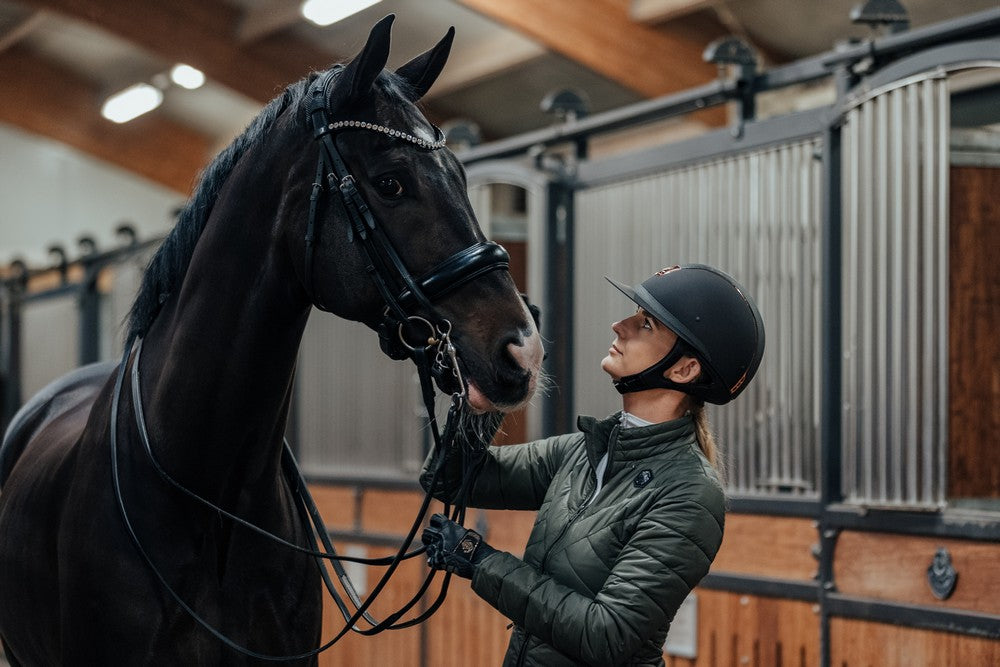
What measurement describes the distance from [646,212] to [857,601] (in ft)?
4.40

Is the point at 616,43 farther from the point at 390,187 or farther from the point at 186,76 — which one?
the point at 390,187

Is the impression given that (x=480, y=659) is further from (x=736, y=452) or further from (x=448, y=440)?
(x=448, y=440)

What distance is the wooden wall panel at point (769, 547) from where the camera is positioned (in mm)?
2951

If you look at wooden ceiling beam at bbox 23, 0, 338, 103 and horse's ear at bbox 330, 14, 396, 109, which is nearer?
horse's ear at bbox 330, 14, 396, 109

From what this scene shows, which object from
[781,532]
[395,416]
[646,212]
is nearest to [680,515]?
[781,532]

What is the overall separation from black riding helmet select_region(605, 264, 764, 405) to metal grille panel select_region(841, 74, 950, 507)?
1030mm

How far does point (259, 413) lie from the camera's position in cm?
181

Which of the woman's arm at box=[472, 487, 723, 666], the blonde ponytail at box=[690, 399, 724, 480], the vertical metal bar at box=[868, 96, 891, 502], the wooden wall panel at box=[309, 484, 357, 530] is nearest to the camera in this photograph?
the woman's arm at box=[472, 487, 723, 666]

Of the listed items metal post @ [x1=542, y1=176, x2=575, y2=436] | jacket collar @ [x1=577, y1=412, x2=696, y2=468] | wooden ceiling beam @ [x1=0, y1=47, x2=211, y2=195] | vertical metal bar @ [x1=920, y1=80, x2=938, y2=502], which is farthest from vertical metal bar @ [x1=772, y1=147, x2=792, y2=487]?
wooden ceiling beam @ [x1=0, y1=47, x2=211, y2=195]

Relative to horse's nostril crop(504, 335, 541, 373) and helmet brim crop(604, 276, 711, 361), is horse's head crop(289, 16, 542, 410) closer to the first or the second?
horse's nostril crop(504, 335, 541, 373)

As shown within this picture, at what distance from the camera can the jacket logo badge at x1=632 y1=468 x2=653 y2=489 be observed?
5.39 feet

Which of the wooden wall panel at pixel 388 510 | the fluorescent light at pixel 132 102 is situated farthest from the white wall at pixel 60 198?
the wooden wall panel at pixel 388 510

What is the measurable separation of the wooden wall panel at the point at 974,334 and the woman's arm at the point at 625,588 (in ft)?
5.23

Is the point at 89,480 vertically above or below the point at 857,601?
above
